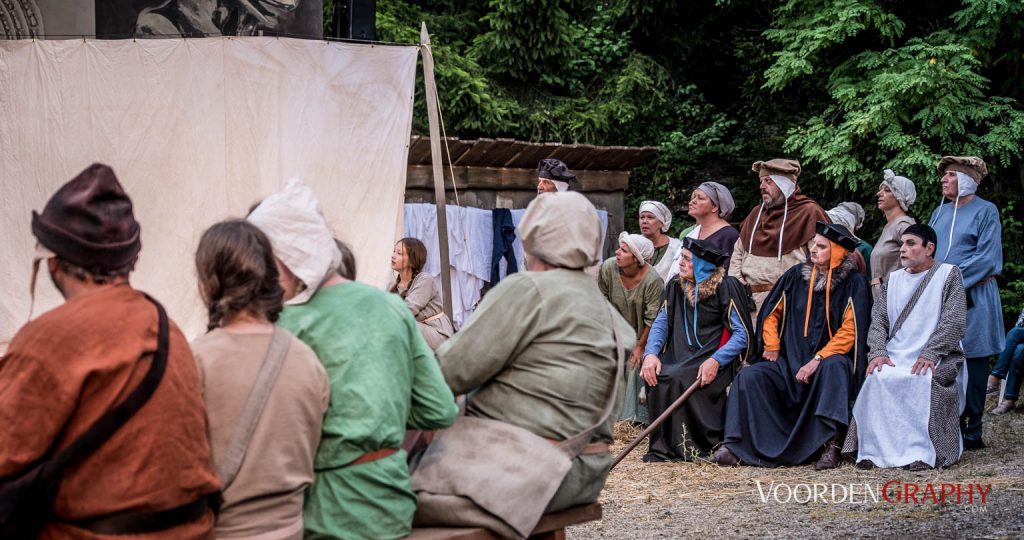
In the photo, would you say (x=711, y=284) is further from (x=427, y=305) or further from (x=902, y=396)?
(x=427, y=305)

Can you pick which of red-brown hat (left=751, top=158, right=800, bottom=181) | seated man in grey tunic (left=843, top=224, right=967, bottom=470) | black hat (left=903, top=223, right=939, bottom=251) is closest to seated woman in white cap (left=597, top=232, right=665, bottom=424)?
red-brown hat (left=751, top=158, right=800, bottom=181)

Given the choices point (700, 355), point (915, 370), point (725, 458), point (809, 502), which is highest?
point (915, 370)

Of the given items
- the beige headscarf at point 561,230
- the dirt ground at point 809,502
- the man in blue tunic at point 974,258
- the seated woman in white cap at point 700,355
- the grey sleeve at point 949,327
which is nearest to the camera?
the beige headscarf at point 561,230

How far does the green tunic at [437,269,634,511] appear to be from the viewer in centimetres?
325

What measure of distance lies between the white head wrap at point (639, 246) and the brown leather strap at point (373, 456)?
Answer: 524cm

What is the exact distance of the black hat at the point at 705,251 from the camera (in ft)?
23.4

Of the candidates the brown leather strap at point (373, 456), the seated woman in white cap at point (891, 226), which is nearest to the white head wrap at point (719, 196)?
the seated woman in white cap at point (891, 226)

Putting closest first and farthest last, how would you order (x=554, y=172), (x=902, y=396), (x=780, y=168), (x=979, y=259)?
1. (x=902, y=396)
2. (x=979, y=259)
3. (x=780, y=168)
4. (x=554, y=172)

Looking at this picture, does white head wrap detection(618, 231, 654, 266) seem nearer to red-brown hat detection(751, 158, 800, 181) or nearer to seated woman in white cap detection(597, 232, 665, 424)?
seated woman in white cap detection(597, 232, 665, 424)

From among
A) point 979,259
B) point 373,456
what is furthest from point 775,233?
point 373,456

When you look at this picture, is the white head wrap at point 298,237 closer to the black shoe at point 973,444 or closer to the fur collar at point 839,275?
the fur collar at point 839,275

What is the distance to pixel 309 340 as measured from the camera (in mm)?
2906

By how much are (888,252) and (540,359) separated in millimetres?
5043

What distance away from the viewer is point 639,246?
8.24 metres
